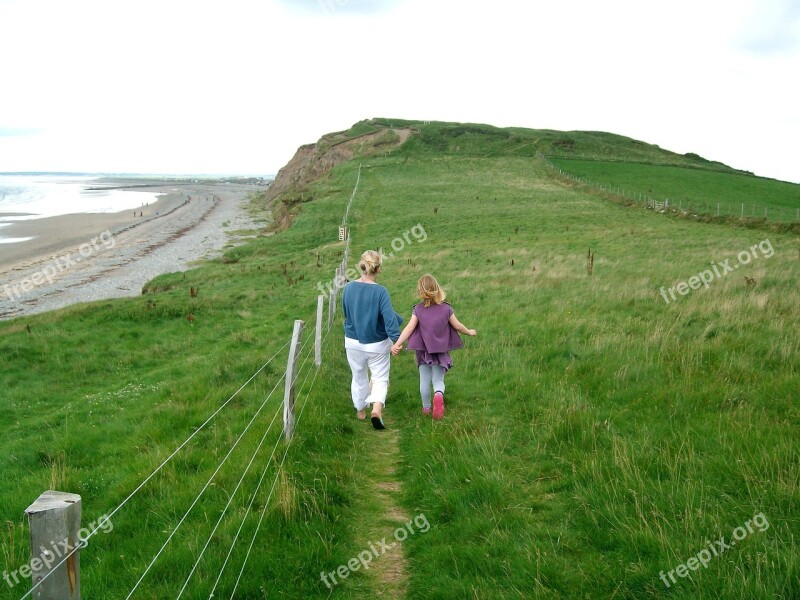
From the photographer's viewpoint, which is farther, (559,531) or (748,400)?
(748,400)

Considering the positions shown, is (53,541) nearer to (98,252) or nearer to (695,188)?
(98,252)

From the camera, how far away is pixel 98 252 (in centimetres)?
4453

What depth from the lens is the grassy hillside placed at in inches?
169

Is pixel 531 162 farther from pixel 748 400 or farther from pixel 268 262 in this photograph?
pixel 748 400

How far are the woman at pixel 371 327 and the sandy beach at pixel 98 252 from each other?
2366cm

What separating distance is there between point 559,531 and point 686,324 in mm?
6571

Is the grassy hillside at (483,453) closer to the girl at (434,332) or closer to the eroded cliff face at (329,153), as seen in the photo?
the girl at (434,332)

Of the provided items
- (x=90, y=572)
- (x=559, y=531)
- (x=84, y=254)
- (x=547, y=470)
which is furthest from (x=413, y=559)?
(x=84, y=254)

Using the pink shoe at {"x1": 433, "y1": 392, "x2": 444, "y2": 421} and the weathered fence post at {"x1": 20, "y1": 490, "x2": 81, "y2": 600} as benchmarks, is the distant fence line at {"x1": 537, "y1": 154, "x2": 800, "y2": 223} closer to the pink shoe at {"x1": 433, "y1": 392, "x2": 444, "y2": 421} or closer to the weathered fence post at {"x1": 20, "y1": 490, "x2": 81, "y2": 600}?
the pink shoe at {"x1": 433, "y1": 392, "x2": 444, "y2": 421}

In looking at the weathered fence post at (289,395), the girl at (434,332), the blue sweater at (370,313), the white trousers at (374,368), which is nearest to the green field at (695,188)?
the girl at (434,332)

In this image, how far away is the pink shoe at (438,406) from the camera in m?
7.63

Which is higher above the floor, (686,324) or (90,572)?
(686,324)

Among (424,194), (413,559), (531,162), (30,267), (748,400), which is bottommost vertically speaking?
(30,267)

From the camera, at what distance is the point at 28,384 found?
43.2ft
